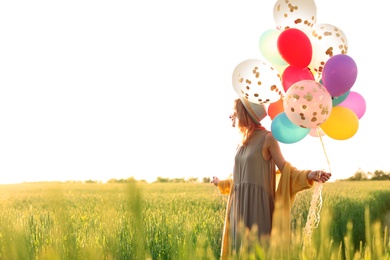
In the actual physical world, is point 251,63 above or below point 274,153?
above

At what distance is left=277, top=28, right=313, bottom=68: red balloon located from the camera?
4.02 meters

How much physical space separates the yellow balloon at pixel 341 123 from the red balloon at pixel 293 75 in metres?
0.35

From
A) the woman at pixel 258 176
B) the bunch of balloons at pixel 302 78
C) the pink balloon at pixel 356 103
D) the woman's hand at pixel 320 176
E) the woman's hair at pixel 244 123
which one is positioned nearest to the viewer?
the woman's hand at pixel 320 176

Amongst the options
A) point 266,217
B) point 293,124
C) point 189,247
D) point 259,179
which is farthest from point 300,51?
point 189,247

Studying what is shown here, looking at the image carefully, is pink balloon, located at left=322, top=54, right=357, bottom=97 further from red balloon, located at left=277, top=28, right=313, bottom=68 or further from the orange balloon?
the orange balloon

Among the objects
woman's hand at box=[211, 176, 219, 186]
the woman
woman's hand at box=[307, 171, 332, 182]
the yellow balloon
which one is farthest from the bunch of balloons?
woman's hand at box=[211, 176, 219, 186]

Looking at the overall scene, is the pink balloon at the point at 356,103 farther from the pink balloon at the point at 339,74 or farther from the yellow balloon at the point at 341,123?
the pink balloon at the point at 339,74

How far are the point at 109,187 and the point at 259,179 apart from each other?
3.13m

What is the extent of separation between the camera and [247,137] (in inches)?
164

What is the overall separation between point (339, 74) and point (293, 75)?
1.21 feet

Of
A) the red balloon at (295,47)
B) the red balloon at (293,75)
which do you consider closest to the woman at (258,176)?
the red balloon at (293,75)

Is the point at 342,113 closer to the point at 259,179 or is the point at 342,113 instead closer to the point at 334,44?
the point at 334,44

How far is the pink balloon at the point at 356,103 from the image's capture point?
14.6 ft

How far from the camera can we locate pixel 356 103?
14.6 feet
